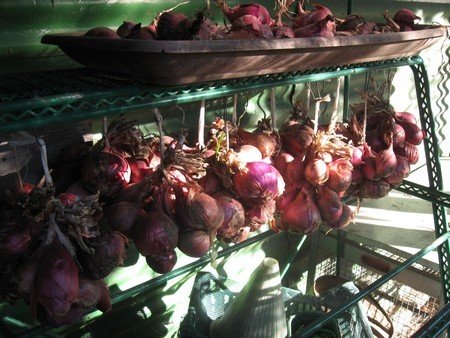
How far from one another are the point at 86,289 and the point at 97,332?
0.87 m

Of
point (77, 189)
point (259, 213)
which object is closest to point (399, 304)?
point (259, 213)

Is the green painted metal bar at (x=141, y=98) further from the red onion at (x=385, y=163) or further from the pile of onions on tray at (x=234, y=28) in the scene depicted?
the red onion at (x=385, y=163)

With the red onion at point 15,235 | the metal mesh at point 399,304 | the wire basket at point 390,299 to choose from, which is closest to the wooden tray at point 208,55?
the red onion at point 15,235

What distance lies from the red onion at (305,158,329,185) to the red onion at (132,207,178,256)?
49 cm

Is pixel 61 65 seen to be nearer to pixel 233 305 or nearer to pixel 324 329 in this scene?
pixel 233 305

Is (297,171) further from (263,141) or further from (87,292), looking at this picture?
(87,292)

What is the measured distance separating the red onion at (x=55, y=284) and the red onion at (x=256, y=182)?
→ 0.51m

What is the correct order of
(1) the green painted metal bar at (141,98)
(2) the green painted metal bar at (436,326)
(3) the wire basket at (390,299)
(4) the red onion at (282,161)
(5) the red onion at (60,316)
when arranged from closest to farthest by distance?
(1) the green painted metal bar at (141,98), (5) the red onion at (60,316), (2) the green painted metal bar at (436,326), (4) the red onion at (282,161), (3) the wire basket at (390,299)

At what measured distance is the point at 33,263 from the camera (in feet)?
2.82

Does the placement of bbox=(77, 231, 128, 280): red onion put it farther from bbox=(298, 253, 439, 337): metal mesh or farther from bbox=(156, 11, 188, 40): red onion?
bbox=(298, 253, 439, 337): metal mesh

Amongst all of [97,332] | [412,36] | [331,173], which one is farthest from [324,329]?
[412,36]

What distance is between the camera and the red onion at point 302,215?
1.35 m

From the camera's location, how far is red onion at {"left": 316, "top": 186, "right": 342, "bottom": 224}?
4.50 feet

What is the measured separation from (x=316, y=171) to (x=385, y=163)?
0.30 m
